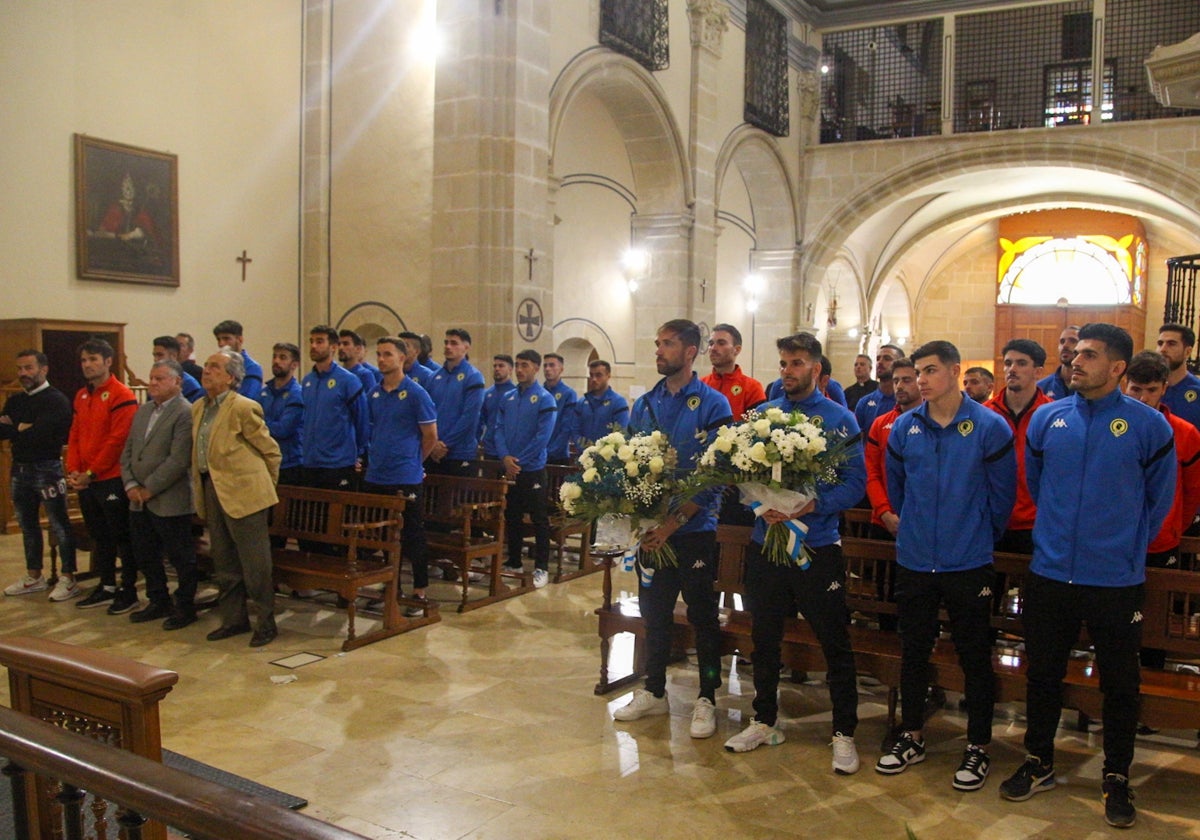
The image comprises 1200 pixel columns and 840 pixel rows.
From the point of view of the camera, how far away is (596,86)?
37.3 feet

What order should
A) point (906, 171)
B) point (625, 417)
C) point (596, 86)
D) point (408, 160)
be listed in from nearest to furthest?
point (625, 417)
point (408, 160)
point (596, 86)
point (906, 171)

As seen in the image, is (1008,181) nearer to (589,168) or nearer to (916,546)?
(589,168)

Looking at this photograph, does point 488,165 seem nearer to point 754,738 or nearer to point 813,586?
point 813,586

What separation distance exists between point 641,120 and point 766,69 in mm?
3343

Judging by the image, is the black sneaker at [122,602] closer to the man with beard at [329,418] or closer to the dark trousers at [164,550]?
the dark trousers at [164,550]

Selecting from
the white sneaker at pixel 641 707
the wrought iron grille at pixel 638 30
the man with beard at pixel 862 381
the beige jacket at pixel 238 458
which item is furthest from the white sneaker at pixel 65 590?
the wrought iron grille at pixel 638 30

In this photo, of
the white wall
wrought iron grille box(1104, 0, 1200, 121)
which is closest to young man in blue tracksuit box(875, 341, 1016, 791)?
the white wall

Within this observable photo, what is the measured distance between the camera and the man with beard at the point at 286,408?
649 cm

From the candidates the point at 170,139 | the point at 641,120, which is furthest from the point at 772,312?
the point at 170,139

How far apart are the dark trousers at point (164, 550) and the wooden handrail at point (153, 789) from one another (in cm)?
420

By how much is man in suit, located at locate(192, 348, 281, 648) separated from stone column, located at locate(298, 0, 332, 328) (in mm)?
5216

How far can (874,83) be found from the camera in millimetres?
16391

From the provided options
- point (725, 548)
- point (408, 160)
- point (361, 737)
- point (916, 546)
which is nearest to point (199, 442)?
point (361, 737)

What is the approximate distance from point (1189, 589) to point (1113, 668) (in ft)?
1.72
